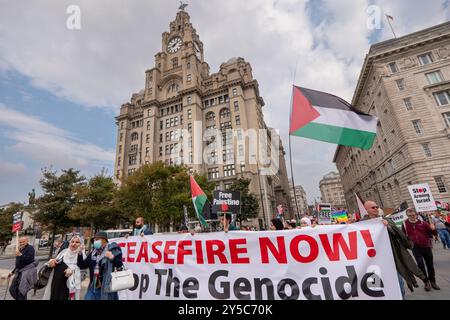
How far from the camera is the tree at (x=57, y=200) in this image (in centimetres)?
2452

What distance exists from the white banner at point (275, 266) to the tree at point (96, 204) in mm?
24362

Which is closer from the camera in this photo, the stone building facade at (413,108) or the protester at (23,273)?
the protester at (23,273)

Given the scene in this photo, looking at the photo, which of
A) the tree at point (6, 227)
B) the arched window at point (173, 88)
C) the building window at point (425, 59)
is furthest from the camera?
the arched window at point (173, 88)

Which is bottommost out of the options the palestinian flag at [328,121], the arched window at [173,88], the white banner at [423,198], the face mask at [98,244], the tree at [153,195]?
the face mask at [98,244]

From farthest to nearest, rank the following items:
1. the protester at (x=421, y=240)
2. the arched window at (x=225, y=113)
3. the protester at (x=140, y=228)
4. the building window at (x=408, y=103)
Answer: the arched window at (x=225, y=113) → the building window at (x=408, y=103) → the protester at (x=140, y=228) → the protester at (x=421, y=240)

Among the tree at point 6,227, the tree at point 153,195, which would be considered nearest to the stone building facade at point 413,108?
the tree at point 153,195

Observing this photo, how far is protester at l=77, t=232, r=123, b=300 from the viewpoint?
14.6ft

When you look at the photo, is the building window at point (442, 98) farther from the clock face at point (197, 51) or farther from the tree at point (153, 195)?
the clock face at point (197, 51)

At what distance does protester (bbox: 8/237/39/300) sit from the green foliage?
23.6 metres

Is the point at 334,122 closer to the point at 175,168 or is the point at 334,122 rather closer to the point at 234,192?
the point at 234,192

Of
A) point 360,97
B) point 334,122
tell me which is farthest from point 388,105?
point 334,122

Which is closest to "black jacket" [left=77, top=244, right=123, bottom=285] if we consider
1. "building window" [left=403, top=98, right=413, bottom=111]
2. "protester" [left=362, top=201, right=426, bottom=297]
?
"protester" [left=362, top=201, right=426, bottom=297]

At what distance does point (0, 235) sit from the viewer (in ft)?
122

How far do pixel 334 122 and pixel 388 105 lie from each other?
3410 centimetres
